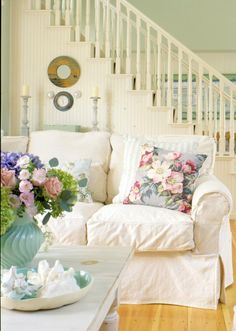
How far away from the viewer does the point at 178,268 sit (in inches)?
106

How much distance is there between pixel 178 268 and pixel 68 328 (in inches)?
60.2

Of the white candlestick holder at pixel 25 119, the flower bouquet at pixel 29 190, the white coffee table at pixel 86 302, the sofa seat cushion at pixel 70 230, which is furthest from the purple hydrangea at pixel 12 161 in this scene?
the white candlestick holder at pixel 25 119

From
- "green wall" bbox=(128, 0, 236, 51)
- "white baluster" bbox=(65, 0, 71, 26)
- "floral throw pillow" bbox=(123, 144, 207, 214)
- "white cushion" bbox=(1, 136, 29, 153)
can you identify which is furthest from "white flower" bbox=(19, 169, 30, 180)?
"green wall" bbox=(128, 0, 236, 51)

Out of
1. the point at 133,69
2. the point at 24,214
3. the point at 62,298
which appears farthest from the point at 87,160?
the point at 133,69

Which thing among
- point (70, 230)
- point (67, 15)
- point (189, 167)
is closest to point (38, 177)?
point (70, 230)

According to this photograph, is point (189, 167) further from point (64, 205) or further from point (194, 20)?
point (194, 20)

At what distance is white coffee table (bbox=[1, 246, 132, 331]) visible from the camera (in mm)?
1283

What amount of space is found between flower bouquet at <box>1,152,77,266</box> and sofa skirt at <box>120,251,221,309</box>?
1081 mm

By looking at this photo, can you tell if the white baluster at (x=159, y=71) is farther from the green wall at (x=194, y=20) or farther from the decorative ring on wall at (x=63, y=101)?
the green wall at (x=194, y=20)

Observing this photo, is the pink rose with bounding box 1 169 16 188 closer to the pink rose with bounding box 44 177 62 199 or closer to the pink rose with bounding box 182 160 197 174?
the pink rose with bounding box 44 177 62 199

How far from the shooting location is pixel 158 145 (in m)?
3.29

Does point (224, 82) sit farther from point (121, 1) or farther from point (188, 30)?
point (188, 30)

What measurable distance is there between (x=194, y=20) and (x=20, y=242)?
6.86 meters

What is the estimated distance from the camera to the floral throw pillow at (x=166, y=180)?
2.95m
